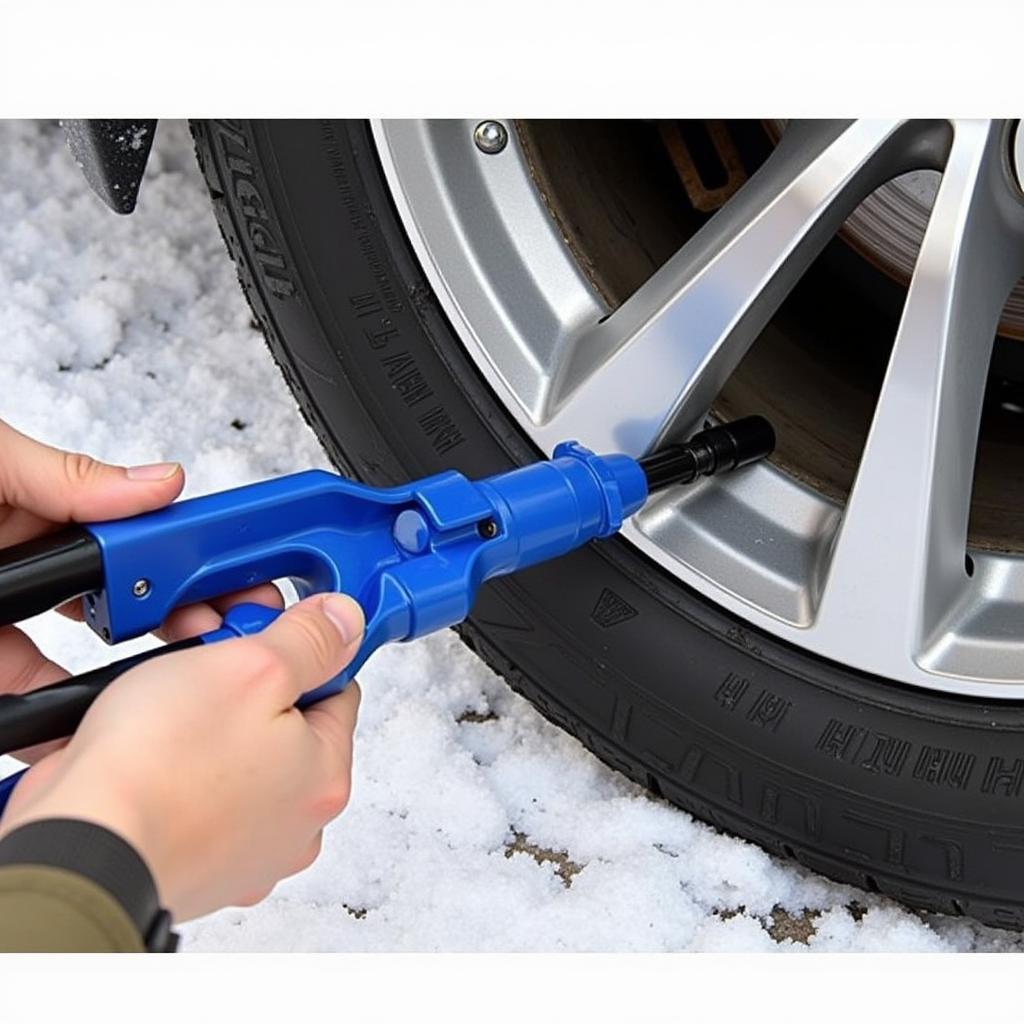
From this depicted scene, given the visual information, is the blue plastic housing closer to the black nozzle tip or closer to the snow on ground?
the black nozzle tip

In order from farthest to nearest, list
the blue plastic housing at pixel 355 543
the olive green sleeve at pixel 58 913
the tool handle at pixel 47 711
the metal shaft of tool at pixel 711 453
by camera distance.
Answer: the metal shaft of tool at pixel 711 453 < the blue plastic housing at pixel 355 543 < the tool handle at pixel 47 711 < the olive green sleeve at pixel 58 913

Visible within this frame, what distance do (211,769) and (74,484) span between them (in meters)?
0.26

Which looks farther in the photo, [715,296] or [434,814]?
[434,814]

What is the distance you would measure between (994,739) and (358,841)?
490 millimetres

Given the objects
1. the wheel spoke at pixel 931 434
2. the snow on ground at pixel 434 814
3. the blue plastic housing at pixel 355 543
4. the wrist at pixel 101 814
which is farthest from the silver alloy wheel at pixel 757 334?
the wrist at pixel 101 814

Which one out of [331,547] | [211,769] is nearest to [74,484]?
[331,547]

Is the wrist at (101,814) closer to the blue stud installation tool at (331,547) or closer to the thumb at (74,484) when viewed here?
the blue stud installation tool at (331,547)

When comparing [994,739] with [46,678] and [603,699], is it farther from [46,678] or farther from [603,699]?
[46,678]

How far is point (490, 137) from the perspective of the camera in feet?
3.34

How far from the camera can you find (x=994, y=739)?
1.00m

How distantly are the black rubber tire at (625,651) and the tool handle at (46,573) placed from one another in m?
0.33

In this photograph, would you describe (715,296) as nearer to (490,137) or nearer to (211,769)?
(490,137)

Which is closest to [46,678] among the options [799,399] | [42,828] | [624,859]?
[42,828]

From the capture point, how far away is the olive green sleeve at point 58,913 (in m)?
0.56
